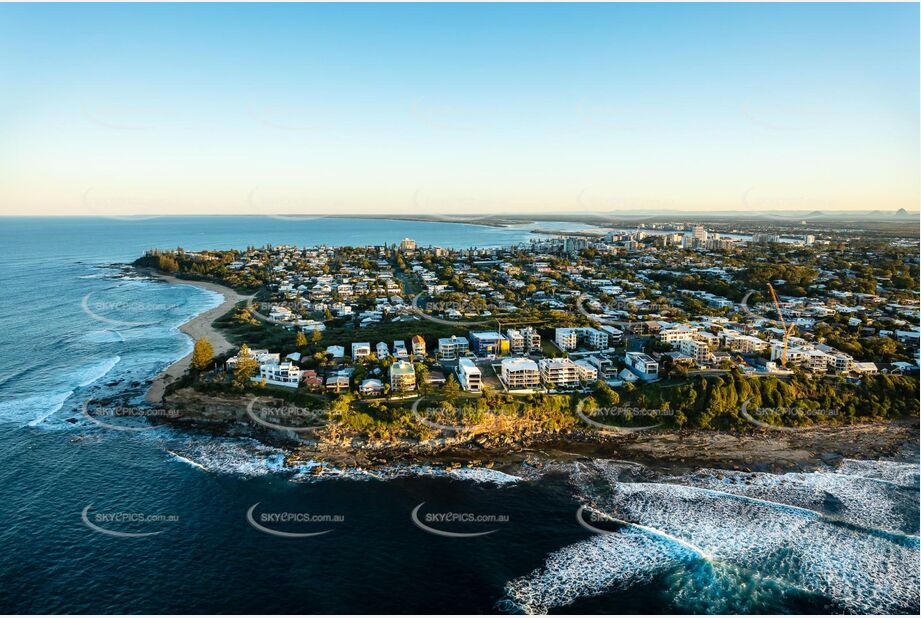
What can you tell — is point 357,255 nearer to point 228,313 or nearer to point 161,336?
point 228,313

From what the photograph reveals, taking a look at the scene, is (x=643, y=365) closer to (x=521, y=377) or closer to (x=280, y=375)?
(x=521, y=377)

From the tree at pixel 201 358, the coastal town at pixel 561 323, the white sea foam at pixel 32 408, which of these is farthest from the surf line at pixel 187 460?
the white sea foam at pixel 32 408

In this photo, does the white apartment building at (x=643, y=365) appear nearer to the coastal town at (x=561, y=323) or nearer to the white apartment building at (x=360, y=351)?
the coastal town at (x=561, y=323)

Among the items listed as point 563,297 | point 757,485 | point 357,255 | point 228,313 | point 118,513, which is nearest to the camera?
point 118,513

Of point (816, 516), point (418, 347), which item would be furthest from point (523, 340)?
point (816, 516)

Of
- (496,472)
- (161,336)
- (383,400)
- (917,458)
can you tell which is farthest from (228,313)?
(917,458)

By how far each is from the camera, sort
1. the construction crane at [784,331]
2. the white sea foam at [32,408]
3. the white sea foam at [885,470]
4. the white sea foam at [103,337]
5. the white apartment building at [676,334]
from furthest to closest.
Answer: the white sea foam at [103,337] → the white apartment building at [676,334] → the construction crane at [784,331] → the white sea foam at [32,408] → the white sea foam at [885,470]
